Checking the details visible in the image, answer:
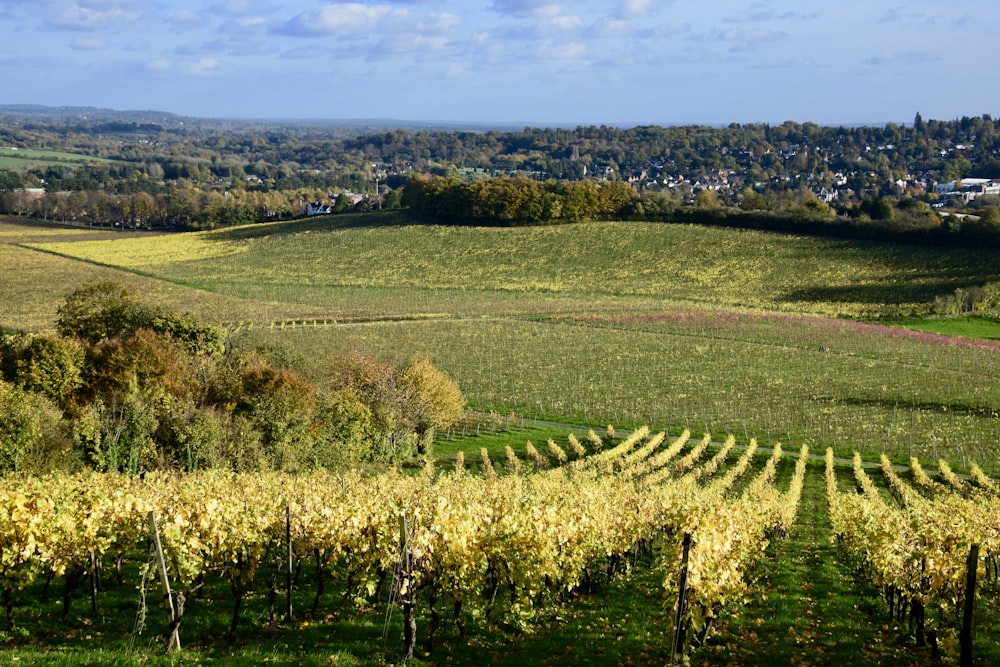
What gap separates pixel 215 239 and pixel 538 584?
118 metres

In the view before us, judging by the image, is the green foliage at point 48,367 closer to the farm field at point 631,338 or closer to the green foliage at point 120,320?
the green foliage at point 120,320

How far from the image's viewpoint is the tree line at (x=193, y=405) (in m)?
34.3

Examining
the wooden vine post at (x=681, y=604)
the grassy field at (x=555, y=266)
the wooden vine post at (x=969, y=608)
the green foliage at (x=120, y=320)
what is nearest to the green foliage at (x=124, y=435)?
the green foliage at (x=120, y=320)

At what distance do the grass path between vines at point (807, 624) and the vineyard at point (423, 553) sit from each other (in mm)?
468

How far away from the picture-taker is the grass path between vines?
16672 mm

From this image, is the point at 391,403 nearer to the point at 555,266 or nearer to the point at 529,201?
the point at 555,266

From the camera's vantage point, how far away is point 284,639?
1698 cm

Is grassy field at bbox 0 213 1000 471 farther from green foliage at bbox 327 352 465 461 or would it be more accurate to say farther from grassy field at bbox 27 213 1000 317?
green foliage at bbox 327 352 465 461

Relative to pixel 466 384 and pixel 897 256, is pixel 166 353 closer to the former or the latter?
pixel 466 384

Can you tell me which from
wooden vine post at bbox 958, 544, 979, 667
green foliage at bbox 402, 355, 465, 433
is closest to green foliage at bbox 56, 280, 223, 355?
green foliage at bbox 402, 355, 465, 433

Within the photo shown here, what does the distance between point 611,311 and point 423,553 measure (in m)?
62.6

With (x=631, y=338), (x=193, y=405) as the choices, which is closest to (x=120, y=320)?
(x=193, y=405)

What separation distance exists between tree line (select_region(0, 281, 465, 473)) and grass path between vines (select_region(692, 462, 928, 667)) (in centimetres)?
1867

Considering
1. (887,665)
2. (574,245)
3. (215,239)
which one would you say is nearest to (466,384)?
(887,665)
